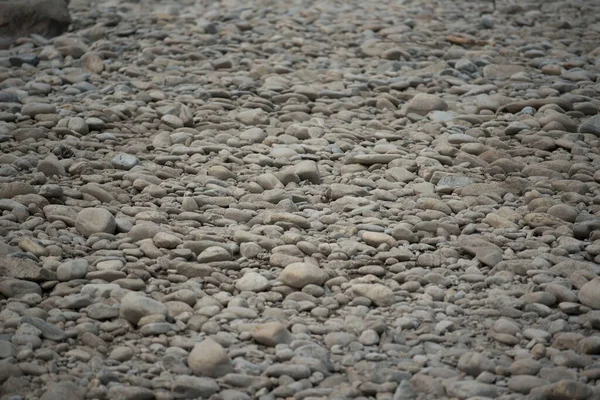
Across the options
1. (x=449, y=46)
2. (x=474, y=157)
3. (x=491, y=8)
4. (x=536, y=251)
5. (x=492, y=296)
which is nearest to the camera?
(x=492, y=296)

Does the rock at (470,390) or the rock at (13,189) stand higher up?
the rock at (13,189)

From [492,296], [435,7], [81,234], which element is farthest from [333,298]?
[435,7]

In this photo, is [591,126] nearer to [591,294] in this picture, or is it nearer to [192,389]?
[591,294]

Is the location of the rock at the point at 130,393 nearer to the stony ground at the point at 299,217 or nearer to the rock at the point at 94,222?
the stony ground at the point at 299,217

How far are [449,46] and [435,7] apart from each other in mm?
1343

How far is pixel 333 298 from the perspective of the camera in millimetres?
2896

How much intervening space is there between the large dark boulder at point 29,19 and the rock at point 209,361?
447cm

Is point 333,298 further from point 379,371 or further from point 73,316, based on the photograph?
point 73,316

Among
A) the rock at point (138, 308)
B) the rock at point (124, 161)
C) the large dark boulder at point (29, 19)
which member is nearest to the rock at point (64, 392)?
the rock at point (138, 308)

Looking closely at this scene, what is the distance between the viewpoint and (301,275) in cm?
295

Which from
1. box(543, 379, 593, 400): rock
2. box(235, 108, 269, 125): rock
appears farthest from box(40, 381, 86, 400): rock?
box(235, 108, 269, 125): rock

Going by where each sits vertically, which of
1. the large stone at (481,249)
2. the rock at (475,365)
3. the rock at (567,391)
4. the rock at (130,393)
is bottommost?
the large stone at (481,249)

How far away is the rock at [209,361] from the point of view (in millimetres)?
2441

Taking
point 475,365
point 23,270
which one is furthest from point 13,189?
point 475,365
